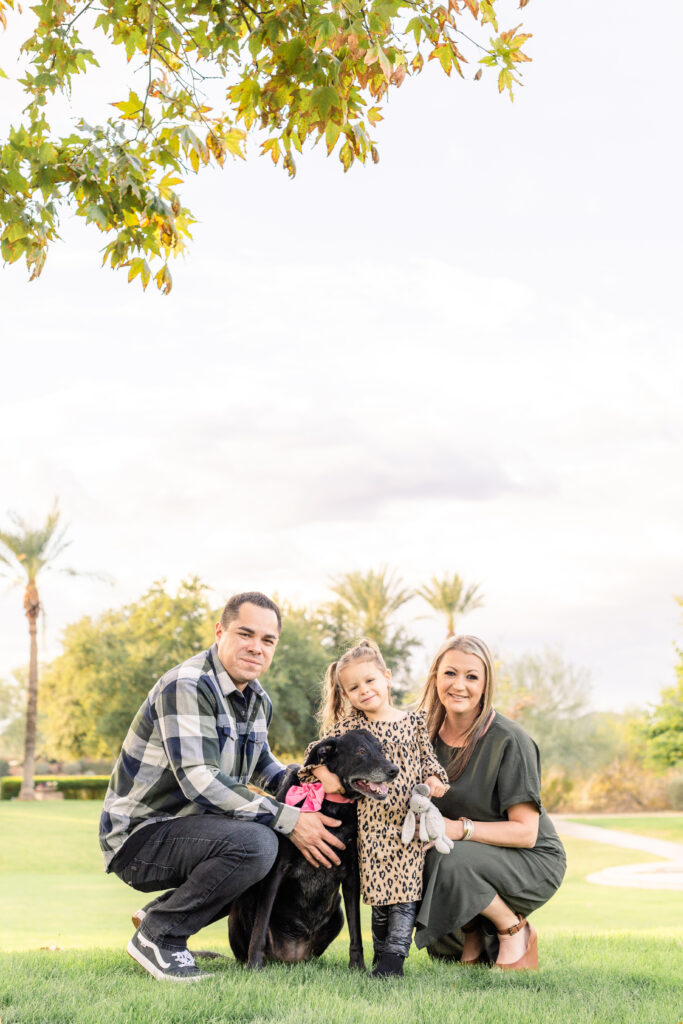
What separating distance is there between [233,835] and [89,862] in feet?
51.3

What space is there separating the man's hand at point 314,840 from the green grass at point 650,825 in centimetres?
2209

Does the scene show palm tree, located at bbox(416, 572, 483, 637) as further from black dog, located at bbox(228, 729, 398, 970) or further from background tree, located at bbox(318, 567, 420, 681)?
black dog, located at bbox(228, 729, 398, 970)

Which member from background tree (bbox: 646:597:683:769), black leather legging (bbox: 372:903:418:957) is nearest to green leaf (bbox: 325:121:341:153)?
black leather legging (bbox: 372:903:418:957)

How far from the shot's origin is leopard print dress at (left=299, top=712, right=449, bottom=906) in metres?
4.28

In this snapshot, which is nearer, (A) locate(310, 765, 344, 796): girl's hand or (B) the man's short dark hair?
(A) locate(310, 765, 344, 796): girl's hand

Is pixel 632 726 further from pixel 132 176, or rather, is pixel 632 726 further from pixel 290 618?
pixel 132 176

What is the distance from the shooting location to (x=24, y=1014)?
3717mm

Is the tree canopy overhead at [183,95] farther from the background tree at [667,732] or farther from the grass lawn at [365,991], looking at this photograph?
the background tree at [667,732]

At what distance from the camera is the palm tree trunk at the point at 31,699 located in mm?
31312

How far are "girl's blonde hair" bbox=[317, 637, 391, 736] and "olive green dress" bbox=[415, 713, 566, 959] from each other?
63cm

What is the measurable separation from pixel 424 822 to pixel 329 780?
0.45 m

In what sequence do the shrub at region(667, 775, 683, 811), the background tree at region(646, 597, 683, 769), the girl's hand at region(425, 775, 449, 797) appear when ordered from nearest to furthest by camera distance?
the girl's hand at region(425, 775, 449, 797) < the background tree at region(646, 597, 683, 769) < the shrub at region(667, 775, 683, 811)

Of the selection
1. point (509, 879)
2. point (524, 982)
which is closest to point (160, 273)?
point (509, 879)

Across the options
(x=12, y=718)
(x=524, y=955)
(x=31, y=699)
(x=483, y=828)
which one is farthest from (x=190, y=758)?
(x=12, y=718)
